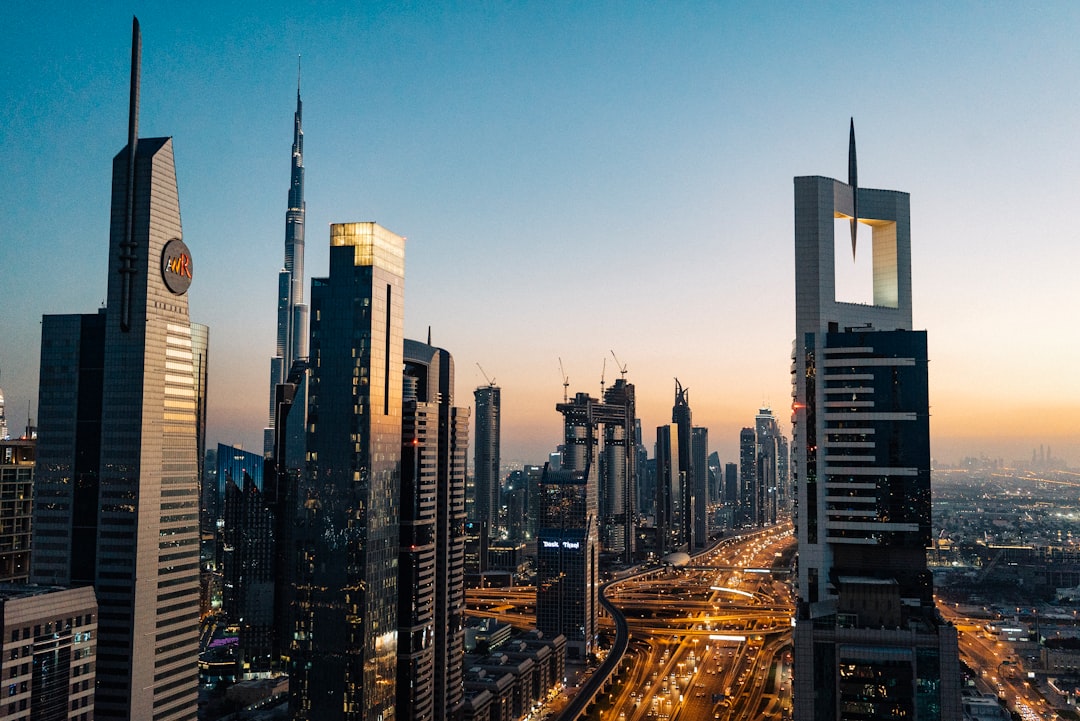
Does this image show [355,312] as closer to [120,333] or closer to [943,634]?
[120,333]

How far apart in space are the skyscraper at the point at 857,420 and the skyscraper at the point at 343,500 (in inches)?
2430

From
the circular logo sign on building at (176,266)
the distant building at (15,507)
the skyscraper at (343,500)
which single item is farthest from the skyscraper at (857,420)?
the distant building at (15,507)

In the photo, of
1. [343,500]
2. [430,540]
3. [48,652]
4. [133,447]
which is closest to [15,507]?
[133,447]

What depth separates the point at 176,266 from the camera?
13750 cm

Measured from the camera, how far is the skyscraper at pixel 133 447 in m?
128

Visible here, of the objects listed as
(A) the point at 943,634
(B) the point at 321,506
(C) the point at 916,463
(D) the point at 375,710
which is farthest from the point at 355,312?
(A) the point at 943,634

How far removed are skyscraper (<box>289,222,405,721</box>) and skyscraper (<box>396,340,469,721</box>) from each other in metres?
28.4

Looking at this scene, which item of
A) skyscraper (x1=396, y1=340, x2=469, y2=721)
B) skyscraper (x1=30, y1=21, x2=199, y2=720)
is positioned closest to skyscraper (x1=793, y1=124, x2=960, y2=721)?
skyscraper (x1=396, y1=340, x2=469, y2=721)

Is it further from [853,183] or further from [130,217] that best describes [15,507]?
[853,183]

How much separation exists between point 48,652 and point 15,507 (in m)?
52.7

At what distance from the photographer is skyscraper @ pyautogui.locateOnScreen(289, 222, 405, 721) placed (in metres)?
128

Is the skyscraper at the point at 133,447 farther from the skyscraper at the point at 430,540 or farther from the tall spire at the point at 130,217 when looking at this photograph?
the skyscraper at the point at 430,540

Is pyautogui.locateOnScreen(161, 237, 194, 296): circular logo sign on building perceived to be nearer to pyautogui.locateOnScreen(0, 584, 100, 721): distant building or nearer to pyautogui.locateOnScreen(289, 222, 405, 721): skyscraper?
pyautogui.locateOnScreen(289, 222, 405, 721): skyscraper

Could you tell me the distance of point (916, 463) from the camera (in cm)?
10594
